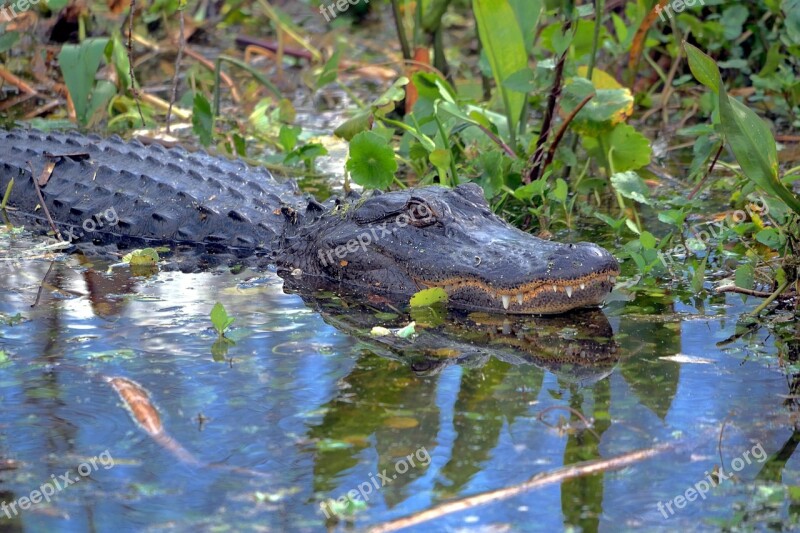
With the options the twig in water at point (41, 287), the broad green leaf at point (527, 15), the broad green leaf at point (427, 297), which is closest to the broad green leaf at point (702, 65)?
the broad green leaf at point (427, 297)

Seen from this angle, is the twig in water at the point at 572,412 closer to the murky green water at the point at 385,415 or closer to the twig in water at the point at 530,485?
the murky green water at the point at 385,415

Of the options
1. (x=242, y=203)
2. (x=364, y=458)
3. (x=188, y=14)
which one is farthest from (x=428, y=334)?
(x=188, y=14)

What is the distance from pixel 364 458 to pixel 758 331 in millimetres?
1789

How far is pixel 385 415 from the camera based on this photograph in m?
3.24

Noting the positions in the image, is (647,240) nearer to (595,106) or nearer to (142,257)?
(595,106)

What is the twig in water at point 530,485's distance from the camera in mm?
2586

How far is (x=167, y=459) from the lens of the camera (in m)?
2.93

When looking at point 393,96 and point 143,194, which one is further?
point 143,194

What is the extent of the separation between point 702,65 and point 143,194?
3.28m

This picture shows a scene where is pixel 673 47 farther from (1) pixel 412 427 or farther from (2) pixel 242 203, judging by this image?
(1) pixel 412 427

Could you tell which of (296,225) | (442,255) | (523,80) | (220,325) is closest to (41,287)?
(220,325)

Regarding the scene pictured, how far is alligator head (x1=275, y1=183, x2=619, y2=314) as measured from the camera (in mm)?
4172

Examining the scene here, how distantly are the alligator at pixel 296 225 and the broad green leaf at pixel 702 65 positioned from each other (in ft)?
2.59

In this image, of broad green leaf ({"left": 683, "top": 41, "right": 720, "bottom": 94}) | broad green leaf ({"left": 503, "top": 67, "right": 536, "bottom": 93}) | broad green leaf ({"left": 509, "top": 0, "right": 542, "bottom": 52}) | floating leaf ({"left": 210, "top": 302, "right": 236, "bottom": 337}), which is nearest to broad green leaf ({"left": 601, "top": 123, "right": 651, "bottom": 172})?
broad green leaf ({"left": 503, "top": 67, "right": 536, "bottom": 93})
